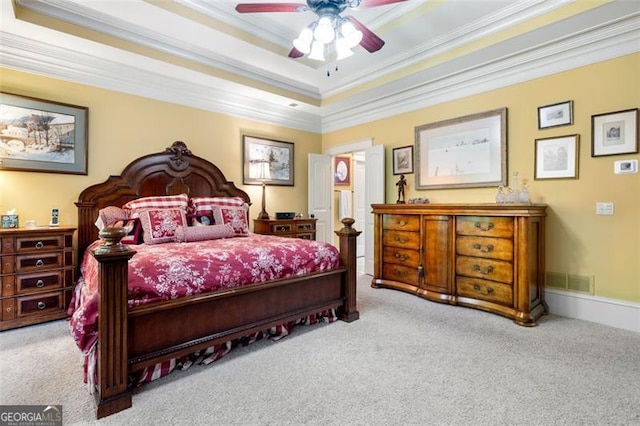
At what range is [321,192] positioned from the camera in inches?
227

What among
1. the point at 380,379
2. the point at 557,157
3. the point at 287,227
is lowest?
the point at 380,379

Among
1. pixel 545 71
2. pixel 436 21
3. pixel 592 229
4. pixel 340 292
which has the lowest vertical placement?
pixel 340 292

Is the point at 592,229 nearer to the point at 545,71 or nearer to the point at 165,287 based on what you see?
the point at 545,71

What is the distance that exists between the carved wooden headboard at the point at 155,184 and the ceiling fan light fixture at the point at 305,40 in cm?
236

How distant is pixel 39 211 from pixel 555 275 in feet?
17.9

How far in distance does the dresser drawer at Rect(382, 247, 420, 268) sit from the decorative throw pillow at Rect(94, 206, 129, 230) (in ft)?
10.5

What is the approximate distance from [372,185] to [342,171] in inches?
82.2

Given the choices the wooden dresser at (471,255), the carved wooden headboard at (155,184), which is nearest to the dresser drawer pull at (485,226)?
the wooden dresser at (471,255)

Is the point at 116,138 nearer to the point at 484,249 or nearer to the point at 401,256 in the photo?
the point at 401,256

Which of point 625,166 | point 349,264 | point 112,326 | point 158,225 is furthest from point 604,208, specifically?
point 158,225

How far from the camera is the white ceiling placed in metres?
2.84

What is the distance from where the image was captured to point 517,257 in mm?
2982

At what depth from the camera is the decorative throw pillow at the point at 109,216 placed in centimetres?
333

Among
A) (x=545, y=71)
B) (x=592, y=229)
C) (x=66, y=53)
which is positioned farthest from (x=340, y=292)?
(x=66, y=53)
